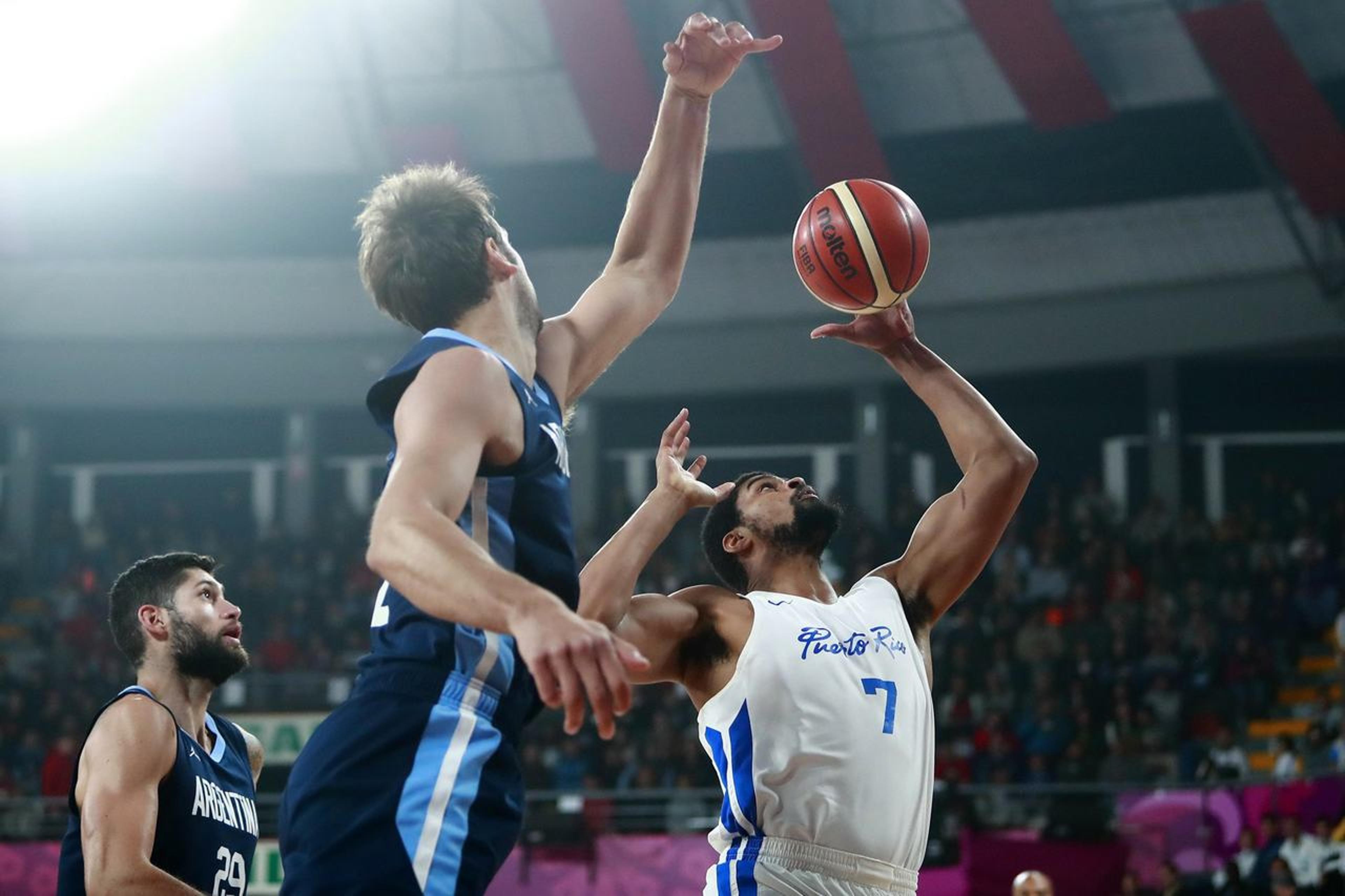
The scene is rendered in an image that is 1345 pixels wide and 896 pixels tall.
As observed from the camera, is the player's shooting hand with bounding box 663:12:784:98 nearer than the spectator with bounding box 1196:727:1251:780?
Yes

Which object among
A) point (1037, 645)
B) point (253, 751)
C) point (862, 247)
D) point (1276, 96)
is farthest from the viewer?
point (1276, 96)

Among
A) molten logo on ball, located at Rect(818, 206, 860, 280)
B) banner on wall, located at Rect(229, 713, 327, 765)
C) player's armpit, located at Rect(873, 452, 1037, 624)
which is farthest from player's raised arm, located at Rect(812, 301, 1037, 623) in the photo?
banner on wall, located at Rect(229, 713, 327, 765)

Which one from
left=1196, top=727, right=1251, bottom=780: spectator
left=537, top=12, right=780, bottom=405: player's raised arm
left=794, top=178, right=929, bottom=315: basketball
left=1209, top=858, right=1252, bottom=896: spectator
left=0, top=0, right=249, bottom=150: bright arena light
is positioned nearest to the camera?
left=537, top=12, right=780, bottom=405: player's raised arm

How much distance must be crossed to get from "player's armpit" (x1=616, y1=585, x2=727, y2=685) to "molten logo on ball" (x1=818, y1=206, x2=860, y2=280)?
51.7 inches

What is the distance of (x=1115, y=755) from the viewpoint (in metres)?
13.6

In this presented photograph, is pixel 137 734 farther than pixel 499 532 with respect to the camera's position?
Yes

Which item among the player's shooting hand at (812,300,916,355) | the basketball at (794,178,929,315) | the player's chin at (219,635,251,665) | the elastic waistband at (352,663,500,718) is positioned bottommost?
the elastic waistband at (352,663,500,718)

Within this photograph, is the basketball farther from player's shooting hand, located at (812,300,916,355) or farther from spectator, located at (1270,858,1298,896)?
spectator, located at (1270,858,1298,896)

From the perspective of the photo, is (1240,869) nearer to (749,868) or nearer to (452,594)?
(749,868)

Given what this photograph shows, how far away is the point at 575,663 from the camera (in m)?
2.24

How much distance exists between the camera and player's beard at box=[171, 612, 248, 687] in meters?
4.65

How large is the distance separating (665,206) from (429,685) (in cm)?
154

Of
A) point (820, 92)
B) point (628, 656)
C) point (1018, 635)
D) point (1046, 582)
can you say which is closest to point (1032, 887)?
point (628, 656)

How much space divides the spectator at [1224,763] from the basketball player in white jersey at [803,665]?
861cm
